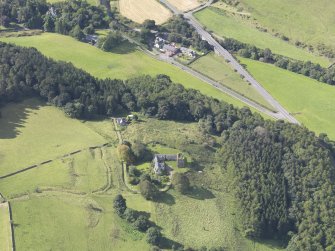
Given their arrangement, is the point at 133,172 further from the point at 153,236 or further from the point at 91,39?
the point at 91,39

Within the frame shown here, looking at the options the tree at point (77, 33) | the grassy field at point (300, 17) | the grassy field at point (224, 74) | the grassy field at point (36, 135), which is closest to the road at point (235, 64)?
the grassy field at point (224, 74)

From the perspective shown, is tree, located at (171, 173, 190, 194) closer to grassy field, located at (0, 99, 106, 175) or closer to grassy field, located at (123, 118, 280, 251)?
grassy field, located at (123, 118, 280, 251)

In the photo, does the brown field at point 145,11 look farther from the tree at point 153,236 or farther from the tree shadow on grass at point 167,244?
the tree shadow on grass at point 167,244

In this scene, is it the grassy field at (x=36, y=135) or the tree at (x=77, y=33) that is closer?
the grassy field at (x=36, y=135)

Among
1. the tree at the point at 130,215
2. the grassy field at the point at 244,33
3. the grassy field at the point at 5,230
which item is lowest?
the grassy field at the point at 5,230

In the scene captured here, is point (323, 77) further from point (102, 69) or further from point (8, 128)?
point (8, 128)

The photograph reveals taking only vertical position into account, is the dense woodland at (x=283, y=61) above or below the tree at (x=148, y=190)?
above

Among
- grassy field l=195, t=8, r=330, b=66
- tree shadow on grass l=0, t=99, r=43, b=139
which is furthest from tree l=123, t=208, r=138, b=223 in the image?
grassy field l=195, t=8, r=330, b=66

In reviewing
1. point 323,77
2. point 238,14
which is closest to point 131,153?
point 323,77
